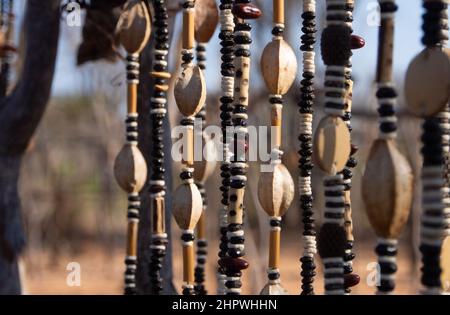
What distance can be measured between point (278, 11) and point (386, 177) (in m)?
0.48

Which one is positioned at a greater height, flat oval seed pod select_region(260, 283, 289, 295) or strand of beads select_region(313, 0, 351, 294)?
strand of beads select_region(313, 0, 351, 294)

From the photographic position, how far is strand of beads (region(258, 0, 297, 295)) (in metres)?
1.16

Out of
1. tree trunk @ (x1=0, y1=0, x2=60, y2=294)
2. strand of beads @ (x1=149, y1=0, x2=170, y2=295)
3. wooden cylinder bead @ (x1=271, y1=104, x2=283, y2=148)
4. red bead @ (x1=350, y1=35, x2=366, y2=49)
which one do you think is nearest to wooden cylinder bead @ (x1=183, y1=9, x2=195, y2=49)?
strand of beads @ (x1=149, y1=0, x2=170, y2=295)

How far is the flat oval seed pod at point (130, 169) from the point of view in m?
1.41

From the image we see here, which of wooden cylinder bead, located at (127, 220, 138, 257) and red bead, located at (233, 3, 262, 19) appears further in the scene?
wooden cylinder bead, located at (127, 220, 138, 257)

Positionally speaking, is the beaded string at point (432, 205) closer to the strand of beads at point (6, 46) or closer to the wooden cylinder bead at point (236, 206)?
the wooden cylinder bead at point (236, 206)

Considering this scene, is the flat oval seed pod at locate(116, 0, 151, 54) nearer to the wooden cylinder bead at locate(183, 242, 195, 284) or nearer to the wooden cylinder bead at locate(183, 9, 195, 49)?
the wooden cylinder bead at locate(183, 9, 195, 49)

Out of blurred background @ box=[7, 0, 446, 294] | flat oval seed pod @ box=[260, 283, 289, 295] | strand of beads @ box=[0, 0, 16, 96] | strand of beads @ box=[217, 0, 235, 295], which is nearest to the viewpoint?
flat oval seed pod @ box=[260, 283, 289, 295]

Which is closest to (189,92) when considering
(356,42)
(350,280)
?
(356,42)

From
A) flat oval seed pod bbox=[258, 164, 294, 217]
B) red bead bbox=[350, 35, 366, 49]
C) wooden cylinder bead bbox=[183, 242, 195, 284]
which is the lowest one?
wooden cylinder bead bbox=[183, 242, 195, 284]

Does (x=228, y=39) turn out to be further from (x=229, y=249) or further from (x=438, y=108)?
(x=438, y=108)

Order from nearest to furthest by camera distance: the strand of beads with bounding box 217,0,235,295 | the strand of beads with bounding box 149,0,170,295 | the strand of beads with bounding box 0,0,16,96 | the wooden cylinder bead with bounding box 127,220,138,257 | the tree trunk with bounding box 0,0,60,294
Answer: the strand of beads with bounding box 217,0,235,295 < the strand of beads with bounding box 149,0,170,295 < the wooden cylinder bead with bounding box 127,220,138,257 < the tree trunk with bounding box 0,0,60,294 < the strand of beads with bounding box 0,0,16,96

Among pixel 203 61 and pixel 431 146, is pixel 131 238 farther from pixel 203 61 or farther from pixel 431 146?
pixel 431 146

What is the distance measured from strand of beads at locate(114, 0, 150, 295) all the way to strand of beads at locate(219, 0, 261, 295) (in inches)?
11.1
